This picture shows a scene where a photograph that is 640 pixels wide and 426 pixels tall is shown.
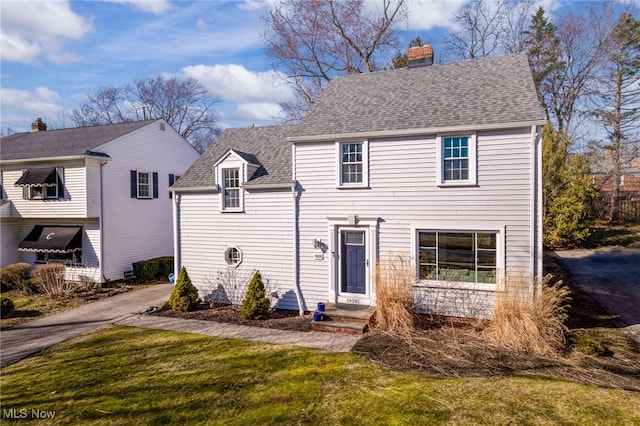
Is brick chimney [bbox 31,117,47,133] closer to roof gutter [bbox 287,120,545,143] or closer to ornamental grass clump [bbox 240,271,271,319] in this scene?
roof gutter [bbox 287,120,545,143]

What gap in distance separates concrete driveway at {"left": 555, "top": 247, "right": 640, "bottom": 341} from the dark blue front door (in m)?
7.31

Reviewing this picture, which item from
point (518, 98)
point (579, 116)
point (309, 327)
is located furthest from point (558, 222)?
point (309, 327)

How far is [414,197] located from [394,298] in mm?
3009

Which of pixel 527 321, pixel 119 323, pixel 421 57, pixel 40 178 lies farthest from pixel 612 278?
pixel 40 178

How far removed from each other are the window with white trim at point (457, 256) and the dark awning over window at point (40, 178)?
16524 mm

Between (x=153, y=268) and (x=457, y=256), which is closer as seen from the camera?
(x=457, y=256)

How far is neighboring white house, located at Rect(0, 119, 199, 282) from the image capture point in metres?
16.5

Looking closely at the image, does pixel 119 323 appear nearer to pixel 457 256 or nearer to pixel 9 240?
pixel 457 256

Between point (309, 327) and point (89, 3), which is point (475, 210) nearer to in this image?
point (309, 327)

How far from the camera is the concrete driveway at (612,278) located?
11.4 m

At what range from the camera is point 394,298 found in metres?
10.1

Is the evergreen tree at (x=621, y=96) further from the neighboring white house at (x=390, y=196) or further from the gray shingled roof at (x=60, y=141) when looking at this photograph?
the gray shingled roof at (x=60, y=141)

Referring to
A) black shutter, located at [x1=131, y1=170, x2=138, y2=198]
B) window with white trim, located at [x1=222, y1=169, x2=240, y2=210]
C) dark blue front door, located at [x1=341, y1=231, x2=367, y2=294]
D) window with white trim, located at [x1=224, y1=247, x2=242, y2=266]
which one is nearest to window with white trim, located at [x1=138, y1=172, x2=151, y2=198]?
A: black shutter, located at [x1=131, y1=170, x2=138, y2=198]

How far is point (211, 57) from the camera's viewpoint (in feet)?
47.3
